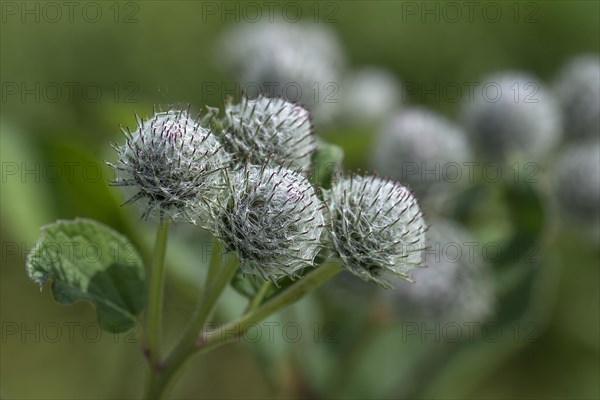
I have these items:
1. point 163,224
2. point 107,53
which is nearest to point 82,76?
point 107,53

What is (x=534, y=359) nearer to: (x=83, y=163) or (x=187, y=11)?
(x=83, y=163)

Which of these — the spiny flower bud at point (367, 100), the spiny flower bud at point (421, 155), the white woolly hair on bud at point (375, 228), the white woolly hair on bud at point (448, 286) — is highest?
the white woolly hair on bud at point (375, 228)

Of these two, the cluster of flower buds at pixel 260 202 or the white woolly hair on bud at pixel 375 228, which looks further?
the white woolly hair on bud at pixel 375 228

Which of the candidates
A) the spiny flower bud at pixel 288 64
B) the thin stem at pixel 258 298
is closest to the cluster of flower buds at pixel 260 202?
the thin stem at pixel 258 298

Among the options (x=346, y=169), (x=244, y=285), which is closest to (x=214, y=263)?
(x=244, y=285)

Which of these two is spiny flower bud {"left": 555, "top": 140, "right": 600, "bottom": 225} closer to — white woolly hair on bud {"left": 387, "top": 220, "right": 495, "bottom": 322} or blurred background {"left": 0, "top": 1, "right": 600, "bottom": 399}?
blurred background {"left": 0, "top": 1, "right": 600, "bottom": 399}

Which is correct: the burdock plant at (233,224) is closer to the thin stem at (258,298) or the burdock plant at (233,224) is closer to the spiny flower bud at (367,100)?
the thin stem at (258,298)

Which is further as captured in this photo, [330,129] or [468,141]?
[330,129]
